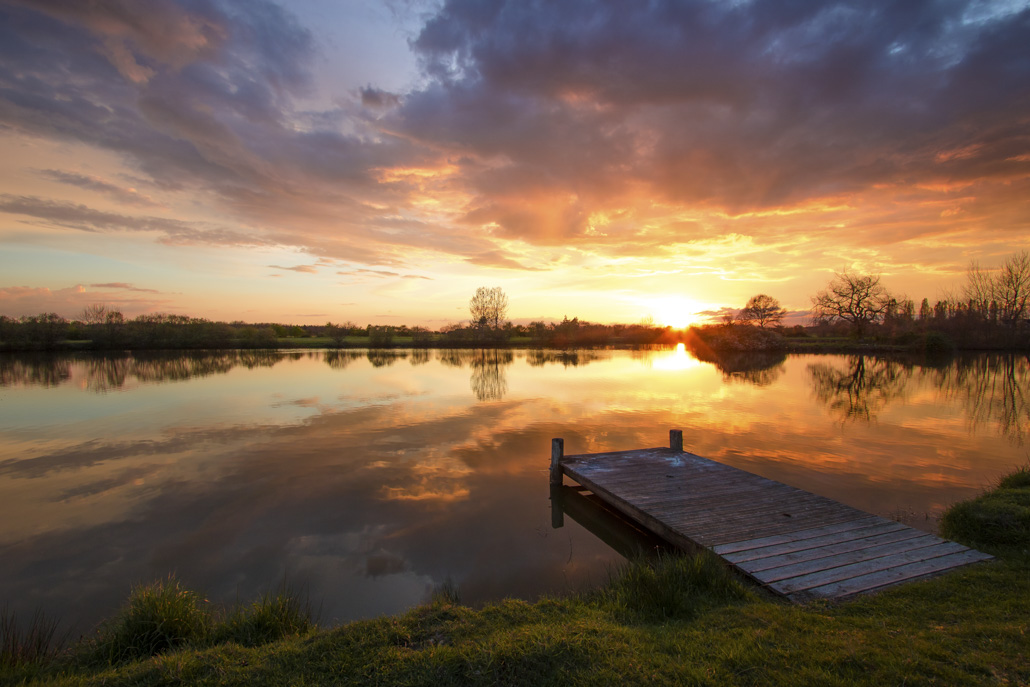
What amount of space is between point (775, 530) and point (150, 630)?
21.0ft

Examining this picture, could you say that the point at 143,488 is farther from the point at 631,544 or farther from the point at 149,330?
the point at 149,330

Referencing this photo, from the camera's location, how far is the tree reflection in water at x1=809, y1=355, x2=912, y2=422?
624 inches

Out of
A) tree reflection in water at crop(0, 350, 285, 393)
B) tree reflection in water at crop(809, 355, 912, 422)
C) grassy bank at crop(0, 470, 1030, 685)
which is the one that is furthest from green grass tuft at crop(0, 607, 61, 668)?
tree reflection in water at crop(0, 350, 285, 393)

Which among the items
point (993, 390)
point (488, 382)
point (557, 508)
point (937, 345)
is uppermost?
point (937, 345)

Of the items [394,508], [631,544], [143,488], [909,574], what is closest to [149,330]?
[143,488]

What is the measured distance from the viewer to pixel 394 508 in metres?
7.32

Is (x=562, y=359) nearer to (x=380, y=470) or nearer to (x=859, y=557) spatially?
(x=380, y=470)

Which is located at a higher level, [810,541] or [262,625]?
[810,541]

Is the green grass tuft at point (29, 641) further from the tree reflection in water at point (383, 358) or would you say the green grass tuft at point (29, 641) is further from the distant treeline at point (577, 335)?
the distant treeline at point (577, 335)

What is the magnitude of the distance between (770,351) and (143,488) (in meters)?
54.4

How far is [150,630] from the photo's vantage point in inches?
145

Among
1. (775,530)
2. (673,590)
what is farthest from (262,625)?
(775,530)

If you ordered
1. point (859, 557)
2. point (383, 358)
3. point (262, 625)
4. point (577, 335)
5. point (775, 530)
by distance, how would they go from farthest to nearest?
point (577, 335) < point (383, 358) < point (775, 530) < point (859, 557) < point (262, 625)

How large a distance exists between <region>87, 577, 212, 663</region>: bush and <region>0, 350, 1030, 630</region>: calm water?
3.45 feet
